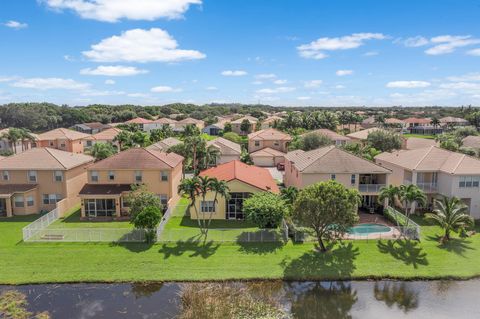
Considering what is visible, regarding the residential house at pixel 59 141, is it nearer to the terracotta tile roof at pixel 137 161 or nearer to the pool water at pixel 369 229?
the terracotta tile roof at pixel 137 161

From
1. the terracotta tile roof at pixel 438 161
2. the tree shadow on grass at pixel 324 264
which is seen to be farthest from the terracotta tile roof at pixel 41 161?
the terracotta tile roof at pixel 438 161

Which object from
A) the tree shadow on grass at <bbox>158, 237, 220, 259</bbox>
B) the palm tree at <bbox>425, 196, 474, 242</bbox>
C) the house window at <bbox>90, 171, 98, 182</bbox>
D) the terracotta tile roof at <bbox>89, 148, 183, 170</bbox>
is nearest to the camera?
the tree shadow on grass at <bbox>158, 237, 220, 259</bbox>

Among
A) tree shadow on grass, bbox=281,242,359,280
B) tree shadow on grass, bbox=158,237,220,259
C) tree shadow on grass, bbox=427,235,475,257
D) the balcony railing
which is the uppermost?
the balcony railing

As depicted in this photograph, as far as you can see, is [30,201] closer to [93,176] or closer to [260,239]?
[93,176]

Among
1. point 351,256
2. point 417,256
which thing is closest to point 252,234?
point 351,256

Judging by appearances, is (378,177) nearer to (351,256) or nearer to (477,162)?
(477,162)

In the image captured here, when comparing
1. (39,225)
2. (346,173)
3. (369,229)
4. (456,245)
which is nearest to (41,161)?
(39,225)

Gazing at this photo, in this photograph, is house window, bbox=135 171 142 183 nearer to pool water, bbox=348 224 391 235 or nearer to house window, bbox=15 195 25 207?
house window, bbox=15 195 25 207

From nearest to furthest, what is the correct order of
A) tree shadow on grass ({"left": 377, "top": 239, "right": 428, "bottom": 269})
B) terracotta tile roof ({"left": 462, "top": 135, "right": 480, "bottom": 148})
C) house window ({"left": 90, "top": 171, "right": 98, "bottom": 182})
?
tree shadow on grass ({"left": 377, "top": 239, "right": 428, "bottom": 269}) < house window ({"left": 90, "top": 171, "right": 98, "bottom": 182}) < terracotta tile roof ({"left": 462, "top": 135, "right": 480, "bottom": 148})

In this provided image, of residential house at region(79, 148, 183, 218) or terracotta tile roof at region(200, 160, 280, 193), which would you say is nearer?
terracotta tile roof at region(200, 160, 280, 193)

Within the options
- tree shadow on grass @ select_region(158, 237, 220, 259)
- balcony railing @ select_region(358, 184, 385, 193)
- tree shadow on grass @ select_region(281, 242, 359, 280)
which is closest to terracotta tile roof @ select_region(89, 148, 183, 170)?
tree shadow on grass @ select_region(158, 237, 220, 259)
